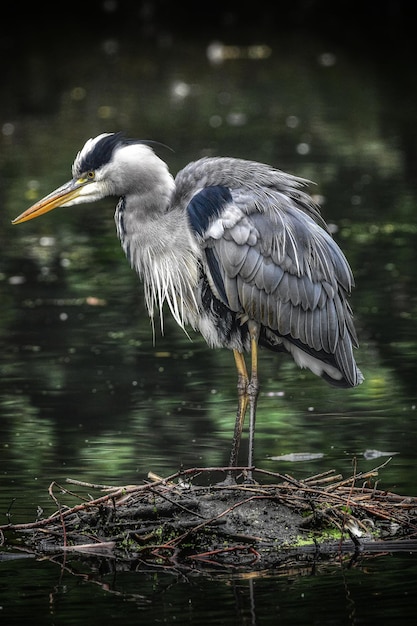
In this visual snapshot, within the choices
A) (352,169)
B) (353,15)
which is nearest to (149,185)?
(352,169)

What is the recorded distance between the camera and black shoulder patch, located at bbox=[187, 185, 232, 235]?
7.54 metres

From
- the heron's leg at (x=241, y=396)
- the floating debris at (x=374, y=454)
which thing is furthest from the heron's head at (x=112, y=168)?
the floating debris at (x=374, y=454)

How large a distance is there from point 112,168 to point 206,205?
581 millimetres

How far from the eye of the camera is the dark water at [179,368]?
6.30m

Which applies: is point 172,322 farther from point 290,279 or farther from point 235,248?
point 235,248

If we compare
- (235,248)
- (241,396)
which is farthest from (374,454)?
(235,248)

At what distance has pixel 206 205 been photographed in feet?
24.9

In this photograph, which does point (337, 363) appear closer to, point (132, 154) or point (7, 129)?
point (132, 154)

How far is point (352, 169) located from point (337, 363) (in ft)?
34.5

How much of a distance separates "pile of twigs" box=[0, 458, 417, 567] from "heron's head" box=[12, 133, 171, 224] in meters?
1.71

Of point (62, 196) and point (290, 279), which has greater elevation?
point (62, 196)

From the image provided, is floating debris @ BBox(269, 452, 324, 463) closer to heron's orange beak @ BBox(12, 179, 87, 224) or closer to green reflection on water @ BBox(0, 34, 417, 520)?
green reflection on water @ BBox(0, 34, 417, 520)

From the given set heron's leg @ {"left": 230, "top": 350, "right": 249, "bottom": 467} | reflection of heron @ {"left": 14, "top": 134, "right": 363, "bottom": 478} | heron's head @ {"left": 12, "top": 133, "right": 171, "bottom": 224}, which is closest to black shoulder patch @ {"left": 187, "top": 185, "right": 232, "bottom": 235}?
reflection of heron @ {"left": 14, "top": 134, "right": 363, "bottom": 478}

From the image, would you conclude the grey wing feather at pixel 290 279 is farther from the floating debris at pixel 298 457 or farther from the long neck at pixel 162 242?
the floating debris at pixel 298 457
